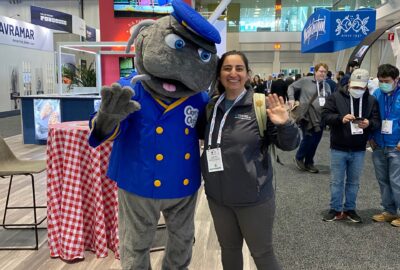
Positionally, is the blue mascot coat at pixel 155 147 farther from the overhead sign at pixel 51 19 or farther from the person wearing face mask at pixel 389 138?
the overhead sign at pixel 51 19

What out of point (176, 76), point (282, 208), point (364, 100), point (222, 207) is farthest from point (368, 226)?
point (176, 76)

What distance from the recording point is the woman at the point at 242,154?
173cm

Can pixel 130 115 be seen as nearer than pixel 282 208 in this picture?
Yes

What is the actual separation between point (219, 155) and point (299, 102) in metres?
3.74

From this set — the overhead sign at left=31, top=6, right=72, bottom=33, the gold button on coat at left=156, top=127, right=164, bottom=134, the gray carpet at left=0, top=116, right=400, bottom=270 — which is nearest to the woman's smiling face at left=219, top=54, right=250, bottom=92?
the gold button on coat at left=156, top=127, right=164, bottom=134

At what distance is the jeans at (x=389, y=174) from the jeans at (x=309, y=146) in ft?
5.78

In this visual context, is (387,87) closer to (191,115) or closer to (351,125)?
(351,125)

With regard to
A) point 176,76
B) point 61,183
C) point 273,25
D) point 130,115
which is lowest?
point 61,183

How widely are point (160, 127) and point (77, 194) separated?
1.13 metres

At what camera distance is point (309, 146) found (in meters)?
5.30

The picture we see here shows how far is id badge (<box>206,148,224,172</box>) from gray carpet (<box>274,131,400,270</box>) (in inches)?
49.3

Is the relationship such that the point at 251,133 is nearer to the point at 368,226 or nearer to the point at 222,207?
the point at 222,207

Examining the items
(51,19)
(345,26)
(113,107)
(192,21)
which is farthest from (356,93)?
(51,19)

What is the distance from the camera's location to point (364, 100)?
3.23 meters
